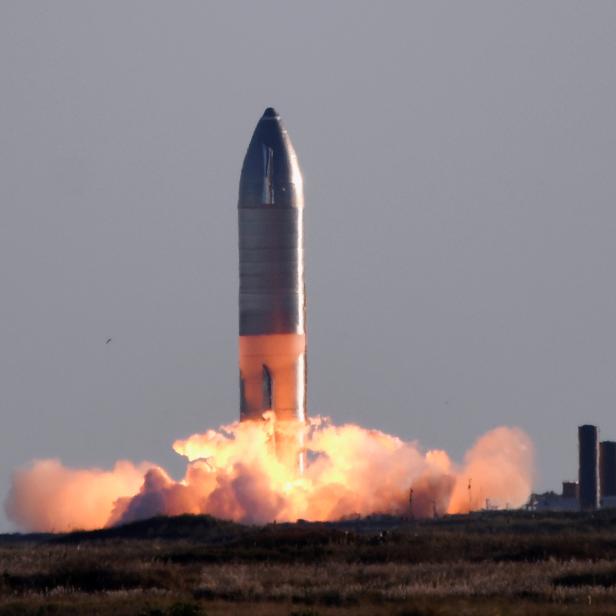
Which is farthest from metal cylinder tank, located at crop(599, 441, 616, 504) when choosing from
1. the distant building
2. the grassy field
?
the grassy field

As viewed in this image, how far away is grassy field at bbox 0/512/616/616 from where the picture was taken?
90.9 m

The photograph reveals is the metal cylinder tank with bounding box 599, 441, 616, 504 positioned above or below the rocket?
below

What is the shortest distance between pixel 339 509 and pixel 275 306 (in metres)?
10.9

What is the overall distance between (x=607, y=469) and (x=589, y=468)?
29.5 feet

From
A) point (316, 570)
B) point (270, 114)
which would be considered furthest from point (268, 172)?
point (316, 570)

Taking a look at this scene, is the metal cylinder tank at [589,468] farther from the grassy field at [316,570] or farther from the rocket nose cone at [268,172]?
the rocket nose cone at [268,172]

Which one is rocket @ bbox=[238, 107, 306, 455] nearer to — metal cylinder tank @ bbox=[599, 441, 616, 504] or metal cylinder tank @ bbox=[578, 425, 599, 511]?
metal cylinder tank @ bbox=[578, 425, 599, 511]

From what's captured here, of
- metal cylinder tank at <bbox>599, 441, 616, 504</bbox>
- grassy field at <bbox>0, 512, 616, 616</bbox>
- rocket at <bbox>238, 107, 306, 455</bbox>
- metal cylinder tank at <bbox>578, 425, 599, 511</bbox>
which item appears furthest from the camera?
metal cylinder tank at <bbox>599, 441, 616, 504</bbox>

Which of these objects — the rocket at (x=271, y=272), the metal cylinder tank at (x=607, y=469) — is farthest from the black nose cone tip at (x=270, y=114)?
the metal cylinder tank at (x=607, y=469)

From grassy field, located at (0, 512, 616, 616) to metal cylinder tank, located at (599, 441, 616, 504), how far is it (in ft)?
91.6

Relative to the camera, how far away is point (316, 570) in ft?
342

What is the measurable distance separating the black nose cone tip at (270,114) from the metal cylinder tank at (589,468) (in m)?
26.5

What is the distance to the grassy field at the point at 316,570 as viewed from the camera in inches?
3578

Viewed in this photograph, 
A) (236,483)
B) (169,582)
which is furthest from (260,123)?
(169,582)
